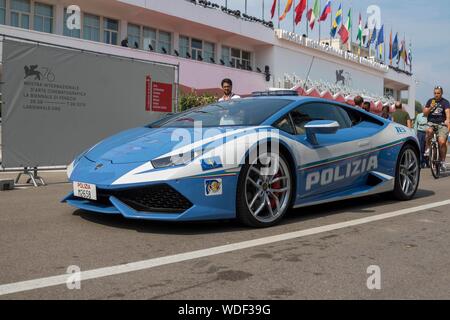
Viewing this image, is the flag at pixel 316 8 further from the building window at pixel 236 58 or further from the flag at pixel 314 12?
the building window at pixel 236 58

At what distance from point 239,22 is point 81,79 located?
28.9 metres

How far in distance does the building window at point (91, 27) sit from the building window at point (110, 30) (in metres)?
0.46

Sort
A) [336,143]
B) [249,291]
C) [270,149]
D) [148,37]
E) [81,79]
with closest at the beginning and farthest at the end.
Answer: [249,291] → [270,149] → [336,143] → [81,79] → [148,37]

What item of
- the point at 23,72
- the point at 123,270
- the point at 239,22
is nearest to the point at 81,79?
the point at 23,72

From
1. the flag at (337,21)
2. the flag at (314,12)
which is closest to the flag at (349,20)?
the flag at (337,21)

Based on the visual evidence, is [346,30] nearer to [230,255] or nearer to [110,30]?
[110,30]

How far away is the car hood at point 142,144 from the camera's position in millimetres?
4332

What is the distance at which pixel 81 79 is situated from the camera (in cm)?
849

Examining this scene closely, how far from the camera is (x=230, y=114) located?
5.20 metres

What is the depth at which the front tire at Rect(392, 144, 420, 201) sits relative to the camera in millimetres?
6328

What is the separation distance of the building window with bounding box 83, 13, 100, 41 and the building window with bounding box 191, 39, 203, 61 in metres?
7.64

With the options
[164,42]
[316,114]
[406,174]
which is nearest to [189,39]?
[164,42]
